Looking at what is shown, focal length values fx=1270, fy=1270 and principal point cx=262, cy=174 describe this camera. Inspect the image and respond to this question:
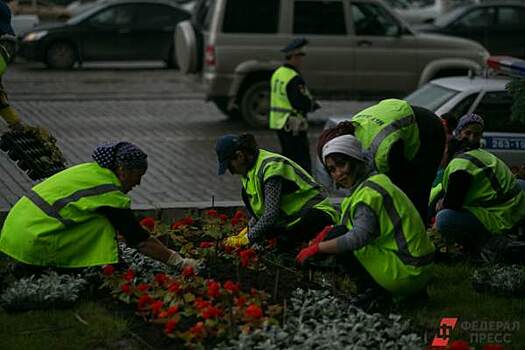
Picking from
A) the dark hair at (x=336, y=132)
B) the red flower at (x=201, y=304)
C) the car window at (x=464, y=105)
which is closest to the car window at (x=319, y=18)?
the car window at (x=464, y=105)

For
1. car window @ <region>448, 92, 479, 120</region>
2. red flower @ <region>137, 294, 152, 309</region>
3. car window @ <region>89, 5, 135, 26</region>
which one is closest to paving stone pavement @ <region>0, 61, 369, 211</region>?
car window @ <region>89, 5, 135, 26</region>

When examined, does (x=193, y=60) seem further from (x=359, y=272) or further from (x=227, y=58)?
(x=359, y=272)

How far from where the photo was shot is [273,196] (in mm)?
9125

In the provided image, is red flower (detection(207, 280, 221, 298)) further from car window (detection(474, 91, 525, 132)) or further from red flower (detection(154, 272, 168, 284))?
car window (detection(474, 91, 525, 132))

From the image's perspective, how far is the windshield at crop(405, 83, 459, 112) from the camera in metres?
13.4

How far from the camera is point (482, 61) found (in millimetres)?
19406

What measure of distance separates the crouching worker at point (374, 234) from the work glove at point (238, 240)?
157 centimetres

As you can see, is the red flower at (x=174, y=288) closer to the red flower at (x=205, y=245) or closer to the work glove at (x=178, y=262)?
the work glove at (x=178, y=262)

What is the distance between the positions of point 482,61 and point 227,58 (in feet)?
13.2

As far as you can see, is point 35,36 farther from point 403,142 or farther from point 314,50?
point 403,142

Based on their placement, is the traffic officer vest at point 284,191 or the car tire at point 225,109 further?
the car tire at point 225,109

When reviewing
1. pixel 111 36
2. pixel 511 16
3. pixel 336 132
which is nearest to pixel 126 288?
pixel 336 132

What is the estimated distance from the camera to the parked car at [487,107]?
12586 mm

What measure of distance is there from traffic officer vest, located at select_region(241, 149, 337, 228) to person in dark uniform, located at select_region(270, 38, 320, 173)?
4.31m
